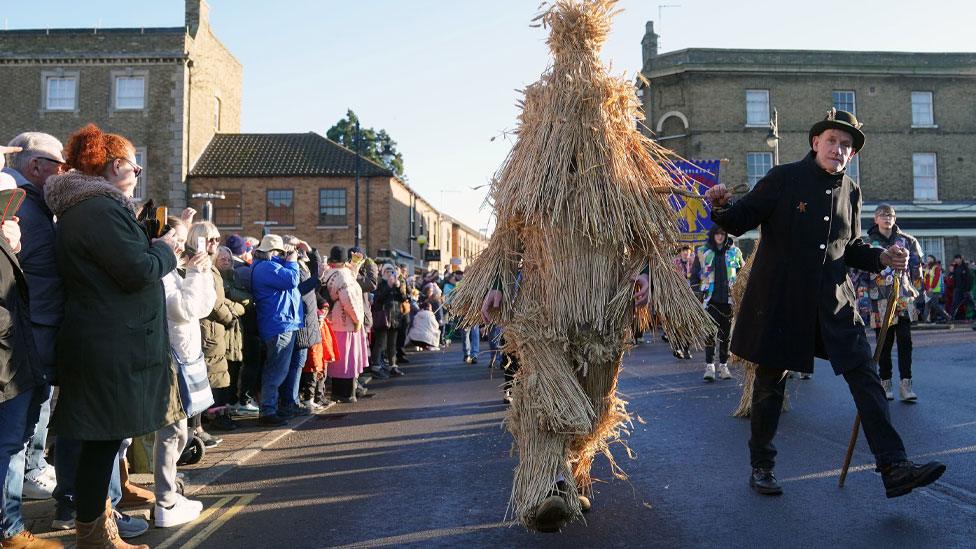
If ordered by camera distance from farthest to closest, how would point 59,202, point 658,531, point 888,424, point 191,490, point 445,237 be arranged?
point 445,237, point 191,490, point 888,424, point 658,531, point 59,202

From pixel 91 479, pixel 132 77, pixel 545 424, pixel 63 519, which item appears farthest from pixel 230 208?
pixel 545 424

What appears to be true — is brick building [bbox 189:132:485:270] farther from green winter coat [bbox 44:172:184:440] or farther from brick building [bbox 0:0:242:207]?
green winter coat [bbox 44:172:184:440]

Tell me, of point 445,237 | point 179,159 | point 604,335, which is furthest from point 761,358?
point 445,237

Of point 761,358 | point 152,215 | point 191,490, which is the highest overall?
point 152,215

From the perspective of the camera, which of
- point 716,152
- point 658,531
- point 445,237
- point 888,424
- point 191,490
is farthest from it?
point 445,237

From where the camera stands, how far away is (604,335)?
4.14m

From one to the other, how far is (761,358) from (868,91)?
1400 inches

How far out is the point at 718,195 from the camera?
4.63 m

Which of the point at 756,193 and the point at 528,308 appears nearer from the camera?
the point at 528,308

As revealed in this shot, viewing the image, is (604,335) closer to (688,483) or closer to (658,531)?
(658,531)

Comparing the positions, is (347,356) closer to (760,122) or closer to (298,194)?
(298,194)

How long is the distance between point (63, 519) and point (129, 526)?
49cm

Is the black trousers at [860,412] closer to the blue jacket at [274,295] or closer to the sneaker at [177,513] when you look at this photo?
the sneaker at [177,513]

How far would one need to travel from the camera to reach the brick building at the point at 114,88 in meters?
34.9
